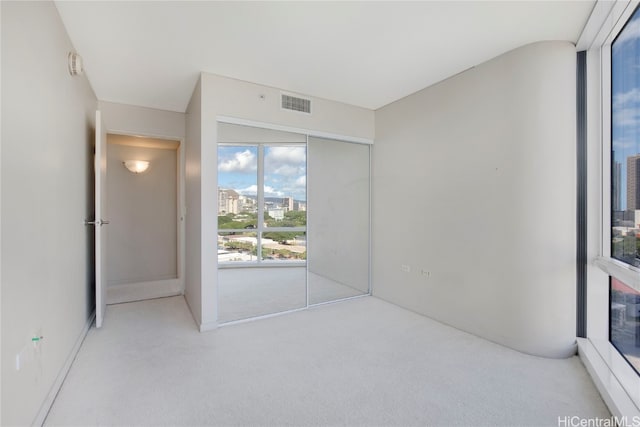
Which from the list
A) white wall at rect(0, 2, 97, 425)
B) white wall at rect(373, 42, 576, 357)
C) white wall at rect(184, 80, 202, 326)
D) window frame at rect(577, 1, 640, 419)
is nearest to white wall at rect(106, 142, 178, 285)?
white wall at rect(184, 80, 202, 326)

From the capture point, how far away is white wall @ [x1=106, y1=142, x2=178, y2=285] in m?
4.69

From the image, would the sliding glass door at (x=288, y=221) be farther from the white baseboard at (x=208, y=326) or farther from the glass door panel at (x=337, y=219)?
the white baseboard at (x=208, y=326)

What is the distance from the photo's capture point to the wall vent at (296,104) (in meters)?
3.39

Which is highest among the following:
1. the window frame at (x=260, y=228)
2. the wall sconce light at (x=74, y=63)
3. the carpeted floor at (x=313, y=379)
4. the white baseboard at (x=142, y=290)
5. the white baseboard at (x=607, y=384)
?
the wall sconce light at (x=74, y=63)

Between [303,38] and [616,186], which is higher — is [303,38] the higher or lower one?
the higher one

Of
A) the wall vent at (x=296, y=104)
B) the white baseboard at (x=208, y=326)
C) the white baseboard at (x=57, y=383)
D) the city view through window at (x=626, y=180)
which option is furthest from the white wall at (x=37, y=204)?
the city view through window at (x=626, y=180)

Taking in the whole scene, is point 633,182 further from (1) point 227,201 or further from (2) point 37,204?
(2) point 37,204

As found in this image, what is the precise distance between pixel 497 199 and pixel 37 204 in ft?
11.3

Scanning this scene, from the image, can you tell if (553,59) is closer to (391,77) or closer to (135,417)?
(391,77)

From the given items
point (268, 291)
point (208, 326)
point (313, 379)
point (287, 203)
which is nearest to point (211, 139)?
point (287, 203)

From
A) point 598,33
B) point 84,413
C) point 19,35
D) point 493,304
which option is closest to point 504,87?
point 598,33

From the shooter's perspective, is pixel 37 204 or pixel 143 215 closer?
pixel 37 204

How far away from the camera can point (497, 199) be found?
269cm

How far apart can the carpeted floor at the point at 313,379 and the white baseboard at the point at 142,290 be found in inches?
40.7
